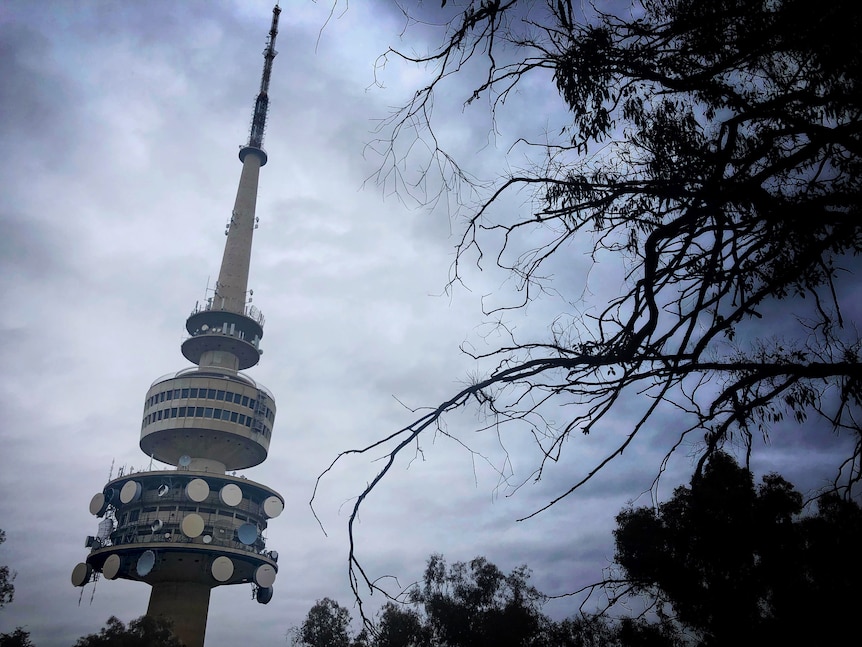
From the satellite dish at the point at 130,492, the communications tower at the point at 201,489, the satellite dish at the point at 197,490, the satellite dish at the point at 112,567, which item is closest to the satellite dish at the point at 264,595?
the communications tower at the point at 201,489

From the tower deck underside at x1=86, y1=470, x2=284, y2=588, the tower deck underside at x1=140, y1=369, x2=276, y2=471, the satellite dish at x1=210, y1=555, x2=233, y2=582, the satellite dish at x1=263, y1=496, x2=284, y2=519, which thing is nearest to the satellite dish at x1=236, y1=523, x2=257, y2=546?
the tower deck underside at x1=86, y1=470, x2=284, y2=588

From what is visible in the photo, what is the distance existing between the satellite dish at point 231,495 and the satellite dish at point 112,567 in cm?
1028

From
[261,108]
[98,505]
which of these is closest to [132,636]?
[98,505]

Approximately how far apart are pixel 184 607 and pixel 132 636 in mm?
19717

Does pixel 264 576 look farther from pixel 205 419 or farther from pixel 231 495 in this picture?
pixel 205 419

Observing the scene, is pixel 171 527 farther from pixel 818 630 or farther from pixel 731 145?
pixel 731 145

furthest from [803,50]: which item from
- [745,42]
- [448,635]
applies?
[448,635]

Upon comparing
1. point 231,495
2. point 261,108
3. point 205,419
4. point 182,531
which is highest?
point 261,108

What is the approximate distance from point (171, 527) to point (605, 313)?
202ft

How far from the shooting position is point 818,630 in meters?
15.5

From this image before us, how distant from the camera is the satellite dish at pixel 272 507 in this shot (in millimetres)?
63125

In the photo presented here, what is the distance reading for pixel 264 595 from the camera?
6181 centimetres

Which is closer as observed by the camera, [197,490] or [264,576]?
[197,490]

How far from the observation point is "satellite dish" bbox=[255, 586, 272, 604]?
61.8 m
